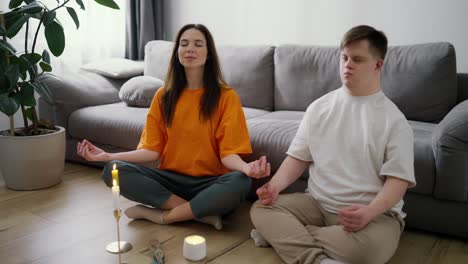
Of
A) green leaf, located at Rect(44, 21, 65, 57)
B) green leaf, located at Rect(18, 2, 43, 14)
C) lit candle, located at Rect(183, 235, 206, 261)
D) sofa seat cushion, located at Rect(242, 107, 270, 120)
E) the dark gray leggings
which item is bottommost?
lit candle, located at Rect(183, 235, 206, 261)

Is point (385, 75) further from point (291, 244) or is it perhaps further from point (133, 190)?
point (133, 190)

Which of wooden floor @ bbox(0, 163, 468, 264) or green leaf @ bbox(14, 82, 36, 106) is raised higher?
green leaf @ bbox(14, 82, 36, 106)

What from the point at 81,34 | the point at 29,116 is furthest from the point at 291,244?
the point at 81,34

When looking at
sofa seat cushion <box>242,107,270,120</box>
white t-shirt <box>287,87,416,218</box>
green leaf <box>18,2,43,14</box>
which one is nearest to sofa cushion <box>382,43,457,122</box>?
sofa seat cushion <box>242,107,270,120</box>

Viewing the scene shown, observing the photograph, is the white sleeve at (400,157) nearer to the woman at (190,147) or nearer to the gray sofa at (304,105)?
the gray sofa at (304,105)

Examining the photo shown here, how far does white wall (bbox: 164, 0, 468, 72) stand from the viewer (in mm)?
2553

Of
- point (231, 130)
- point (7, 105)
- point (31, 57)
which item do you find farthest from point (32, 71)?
point (231, 130)

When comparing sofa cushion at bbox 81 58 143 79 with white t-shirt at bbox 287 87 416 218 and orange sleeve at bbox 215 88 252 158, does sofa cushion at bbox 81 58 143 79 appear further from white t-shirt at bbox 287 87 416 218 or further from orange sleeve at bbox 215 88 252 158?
white t-shirt at bbox 287 87 416 218

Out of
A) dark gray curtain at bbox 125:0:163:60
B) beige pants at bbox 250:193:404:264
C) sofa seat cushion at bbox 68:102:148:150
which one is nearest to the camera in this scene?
beige pants at bbox 250:193:404:264

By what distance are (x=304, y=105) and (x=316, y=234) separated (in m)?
1.23

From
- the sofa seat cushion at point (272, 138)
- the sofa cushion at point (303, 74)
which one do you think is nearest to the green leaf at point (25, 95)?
the sofa seat cushion at point (272, 138)

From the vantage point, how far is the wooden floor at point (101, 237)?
1.56 metres

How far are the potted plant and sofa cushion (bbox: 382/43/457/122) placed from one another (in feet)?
5.02

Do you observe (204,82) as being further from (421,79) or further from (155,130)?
(421,79)
